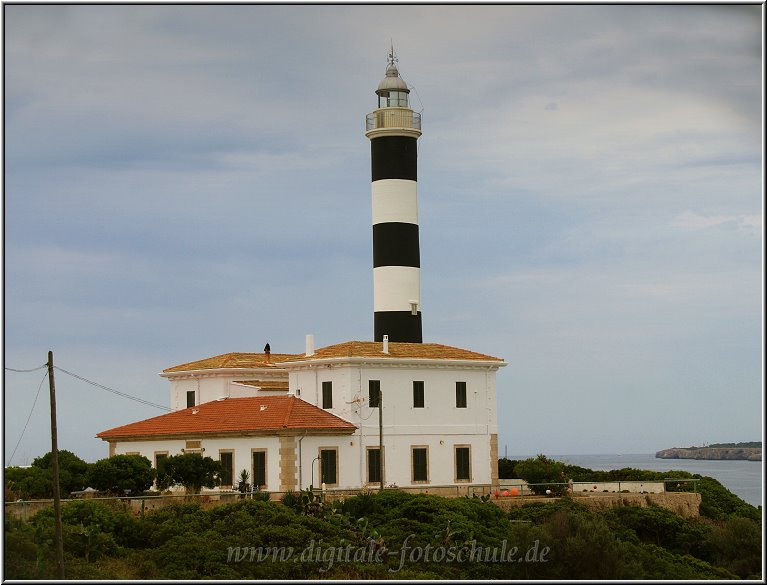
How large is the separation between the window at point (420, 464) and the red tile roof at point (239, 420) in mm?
2605

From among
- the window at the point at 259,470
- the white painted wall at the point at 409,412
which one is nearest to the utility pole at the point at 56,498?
the window at the point at 259,470

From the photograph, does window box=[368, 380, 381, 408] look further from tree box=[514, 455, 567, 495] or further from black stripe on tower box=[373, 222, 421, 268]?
black stripe on tower box=[373, 222, 421, 268]

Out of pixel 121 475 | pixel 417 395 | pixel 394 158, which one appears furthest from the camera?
pixel 394 158

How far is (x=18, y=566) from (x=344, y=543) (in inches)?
311

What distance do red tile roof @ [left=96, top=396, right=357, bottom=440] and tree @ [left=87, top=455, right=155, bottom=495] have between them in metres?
2.53

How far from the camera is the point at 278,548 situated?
99.7ft

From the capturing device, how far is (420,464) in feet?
133

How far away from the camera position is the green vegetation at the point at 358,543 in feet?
94.8

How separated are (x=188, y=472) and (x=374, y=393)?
6.57 meters

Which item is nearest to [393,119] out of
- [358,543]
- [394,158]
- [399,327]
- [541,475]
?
[394,158]

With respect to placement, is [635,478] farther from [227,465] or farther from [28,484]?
[28,484]

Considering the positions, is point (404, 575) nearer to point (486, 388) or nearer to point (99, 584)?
point (99, 584)

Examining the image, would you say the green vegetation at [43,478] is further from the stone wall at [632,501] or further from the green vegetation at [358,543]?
the stone wall at [632,501]

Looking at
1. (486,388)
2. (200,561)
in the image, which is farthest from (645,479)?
(200,561)
